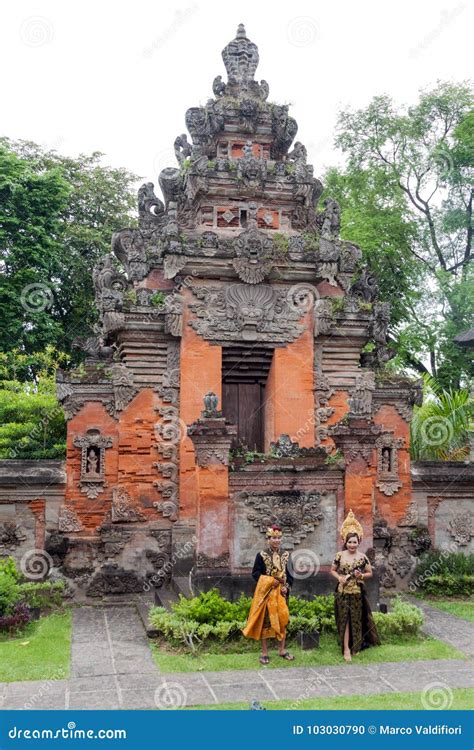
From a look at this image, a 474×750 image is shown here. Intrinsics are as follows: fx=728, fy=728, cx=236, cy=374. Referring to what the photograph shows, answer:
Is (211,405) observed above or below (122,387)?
below

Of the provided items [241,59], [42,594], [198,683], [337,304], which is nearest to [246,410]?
[337,304]

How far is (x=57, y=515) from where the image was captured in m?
14.4

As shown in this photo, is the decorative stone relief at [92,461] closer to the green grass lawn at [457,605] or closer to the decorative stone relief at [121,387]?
the decorative stone relief at [121,387]

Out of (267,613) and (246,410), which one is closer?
(267,613)

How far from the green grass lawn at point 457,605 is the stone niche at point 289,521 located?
8.75 feet

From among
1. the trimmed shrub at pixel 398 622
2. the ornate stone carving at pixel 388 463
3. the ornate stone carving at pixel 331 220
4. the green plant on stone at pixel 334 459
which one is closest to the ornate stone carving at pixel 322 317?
the ornate stone carving at pixel 331 220

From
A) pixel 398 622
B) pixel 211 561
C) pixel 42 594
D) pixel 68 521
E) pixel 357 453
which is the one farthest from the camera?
pixel 68 521

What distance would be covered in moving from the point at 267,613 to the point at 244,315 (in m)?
6.97

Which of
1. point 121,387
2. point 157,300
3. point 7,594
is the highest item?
point 157,300

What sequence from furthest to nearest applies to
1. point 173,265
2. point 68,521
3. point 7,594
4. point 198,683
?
point 173,265
point 68,521
point 7,594
point 198,683

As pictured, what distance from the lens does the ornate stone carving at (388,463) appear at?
1540 centimetres

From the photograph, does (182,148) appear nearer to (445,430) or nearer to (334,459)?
(334,459)

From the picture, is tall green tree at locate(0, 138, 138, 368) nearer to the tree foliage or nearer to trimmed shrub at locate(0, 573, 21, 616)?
the tree foliage

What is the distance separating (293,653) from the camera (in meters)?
9.82
